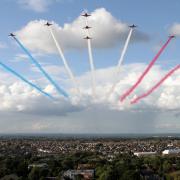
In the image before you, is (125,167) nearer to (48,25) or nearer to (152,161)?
(152,161)

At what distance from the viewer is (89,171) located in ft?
288

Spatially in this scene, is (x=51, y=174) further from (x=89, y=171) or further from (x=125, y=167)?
(x=125, y=167)

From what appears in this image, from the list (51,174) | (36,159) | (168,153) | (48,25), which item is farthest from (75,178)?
(168,153)

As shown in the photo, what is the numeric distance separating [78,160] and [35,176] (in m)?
36.3

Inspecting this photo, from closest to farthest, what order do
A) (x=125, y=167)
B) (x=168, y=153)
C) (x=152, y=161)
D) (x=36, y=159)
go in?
(x=125, y=167), (x=152, y=161), (x=36, y=159), (x=168, y=153)

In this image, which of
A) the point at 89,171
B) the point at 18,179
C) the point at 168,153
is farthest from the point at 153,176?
the point at 168,153

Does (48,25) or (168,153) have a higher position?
(48,25)

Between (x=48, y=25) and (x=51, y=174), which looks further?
(x=51, y=174)

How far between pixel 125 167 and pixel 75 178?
10.9m

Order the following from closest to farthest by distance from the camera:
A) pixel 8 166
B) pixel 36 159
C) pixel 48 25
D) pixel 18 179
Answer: pixel 48 25 → pixel 18 179 → pixel 8 166 → pixel 36 159

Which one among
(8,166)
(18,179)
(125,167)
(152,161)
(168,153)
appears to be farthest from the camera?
(168,153)

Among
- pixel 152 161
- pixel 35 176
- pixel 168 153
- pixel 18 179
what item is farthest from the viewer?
pixel 168 153

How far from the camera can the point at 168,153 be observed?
484ft

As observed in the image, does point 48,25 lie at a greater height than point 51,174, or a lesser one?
greater
